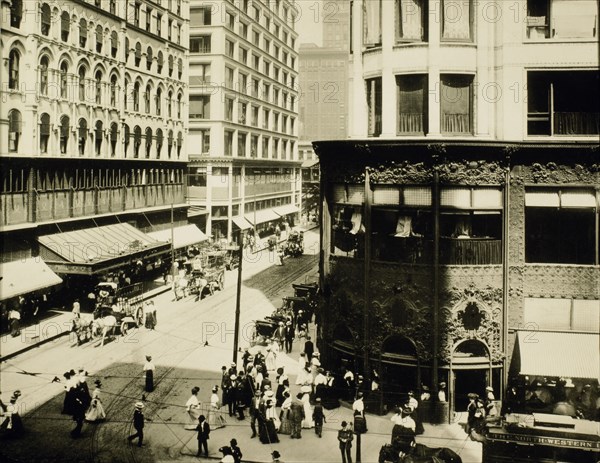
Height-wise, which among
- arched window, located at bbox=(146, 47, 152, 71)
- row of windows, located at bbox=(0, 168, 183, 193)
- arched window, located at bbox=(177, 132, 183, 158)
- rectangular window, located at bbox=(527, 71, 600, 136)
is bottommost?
row of windows, located at bbox=(0, 168, 183, 193)

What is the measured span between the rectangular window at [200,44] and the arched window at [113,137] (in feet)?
77.9

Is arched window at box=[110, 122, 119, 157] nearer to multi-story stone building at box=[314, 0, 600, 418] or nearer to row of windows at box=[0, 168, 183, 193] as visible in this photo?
row of windows at box=[0, 168, 183, 193]

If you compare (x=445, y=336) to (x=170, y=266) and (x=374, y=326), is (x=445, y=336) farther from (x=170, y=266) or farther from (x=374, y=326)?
(x=170, y=266)

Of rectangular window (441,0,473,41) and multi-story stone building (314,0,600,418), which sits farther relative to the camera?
rectangular window (441,0,473,41)

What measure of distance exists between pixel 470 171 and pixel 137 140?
33.2m

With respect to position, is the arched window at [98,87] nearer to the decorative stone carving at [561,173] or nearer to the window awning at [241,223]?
the window awning at [241,223]

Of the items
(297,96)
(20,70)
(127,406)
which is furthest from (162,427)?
(297,96)

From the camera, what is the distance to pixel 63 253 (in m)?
35.8

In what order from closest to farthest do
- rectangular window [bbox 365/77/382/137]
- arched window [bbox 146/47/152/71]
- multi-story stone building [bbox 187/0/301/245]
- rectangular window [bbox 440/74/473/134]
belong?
rectangular window [bbox 440/74/473/134]
rectangular window [bbox 365/77/382/137]
arched window [bbox 146/47/152/71]
multi-story stone building [bbox 187/0/301/245]

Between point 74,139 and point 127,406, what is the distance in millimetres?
22078

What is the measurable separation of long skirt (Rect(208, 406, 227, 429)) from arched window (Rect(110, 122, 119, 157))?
92.9ft

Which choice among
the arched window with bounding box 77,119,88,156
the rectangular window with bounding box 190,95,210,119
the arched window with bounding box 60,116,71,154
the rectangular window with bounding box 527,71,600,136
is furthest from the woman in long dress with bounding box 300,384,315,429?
the rectangular window with bounding box 190,95,210,119

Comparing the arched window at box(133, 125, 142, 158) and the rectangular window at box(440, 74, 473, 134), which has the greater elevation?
the arched window at box(133, 125, 142, 158)

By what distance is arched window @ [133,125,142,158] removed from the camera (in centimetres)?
4844
